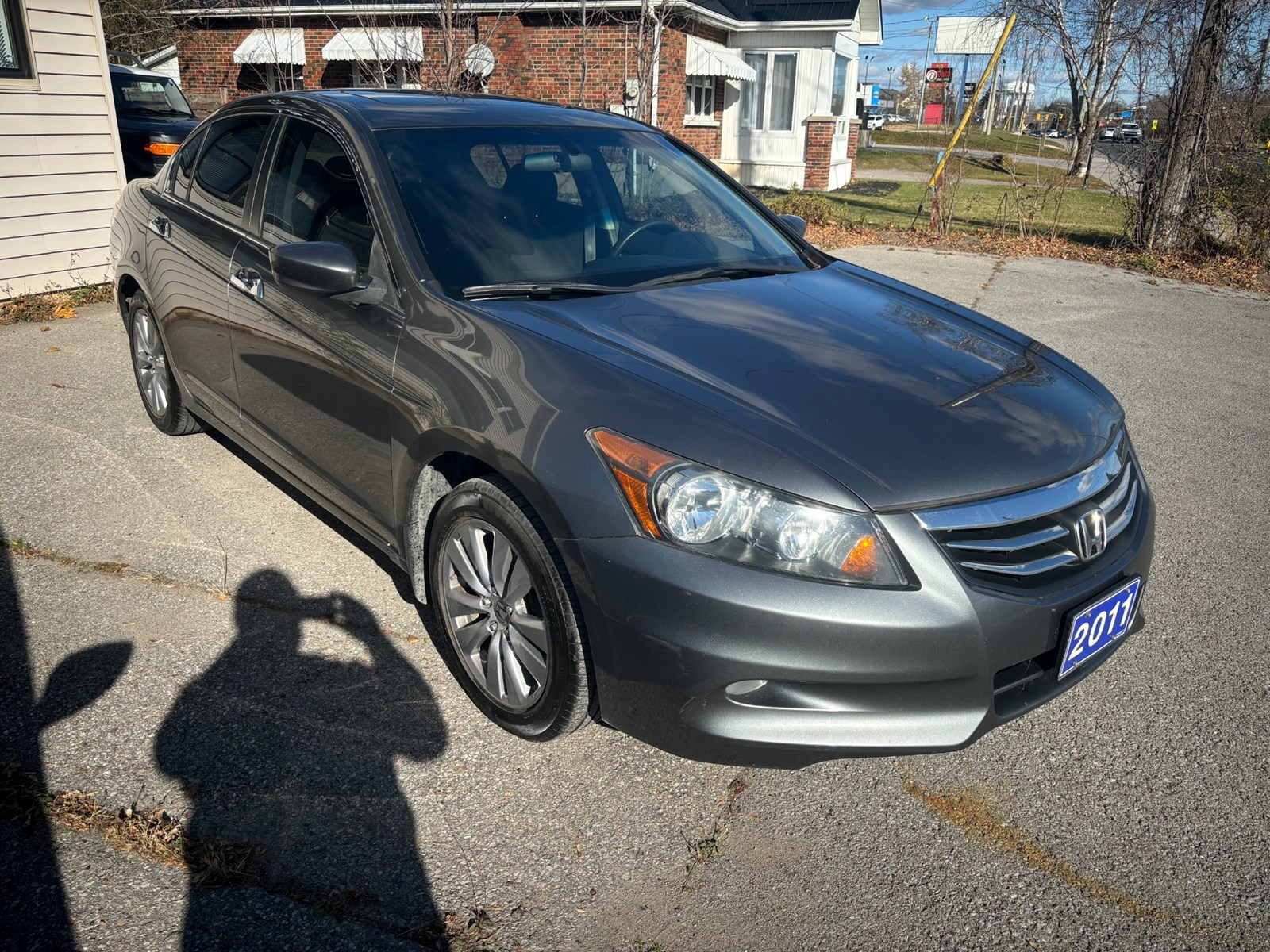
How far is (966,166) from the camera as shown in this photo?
1020 inches

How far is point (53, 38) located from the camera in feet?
27.0

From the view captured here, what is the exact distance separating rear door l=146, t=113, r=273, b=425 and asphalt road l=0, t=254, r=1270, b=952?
694 millimetres

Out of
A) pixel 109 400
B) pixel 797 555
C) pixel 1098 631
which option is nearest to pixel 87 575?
pixel 109 400

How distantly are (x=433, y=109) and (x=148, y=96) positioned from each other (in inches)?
480

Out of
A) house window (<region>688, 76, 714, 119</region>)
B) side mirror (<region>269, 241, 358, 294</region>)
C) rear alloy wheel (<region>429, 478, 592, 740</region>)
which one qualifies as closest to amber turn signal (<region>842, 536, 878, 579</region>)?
rear alloy wheel (<region>429, 478, 592, 740</region>)

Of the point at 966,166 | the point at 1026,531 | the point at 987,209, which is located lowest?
the point at 987,209

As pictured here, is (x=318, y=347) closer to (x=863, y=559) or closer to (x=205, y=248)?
(x=205, y=248)

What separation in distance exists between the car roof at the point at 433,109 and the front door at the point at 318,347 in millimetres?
152

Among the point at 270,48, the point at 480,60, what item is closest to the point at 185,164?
the point at 480,60

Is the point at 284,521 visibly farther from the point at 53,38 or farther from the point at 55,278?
the point at 53,38

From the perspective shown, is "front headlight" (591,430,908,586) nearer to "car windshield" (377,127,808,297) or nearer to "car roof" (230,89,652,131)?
"car windshield" (377,127,808,297)

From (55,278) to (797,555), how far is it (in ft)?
27.3

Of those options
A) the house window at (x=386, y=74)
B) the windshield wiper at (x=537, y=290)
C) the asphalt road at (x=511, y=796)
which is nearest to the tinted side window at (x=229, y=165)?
the asphalt road at (x=511, y=796)

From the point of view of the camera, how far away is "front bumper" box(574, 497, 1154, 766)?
2.27 metres
